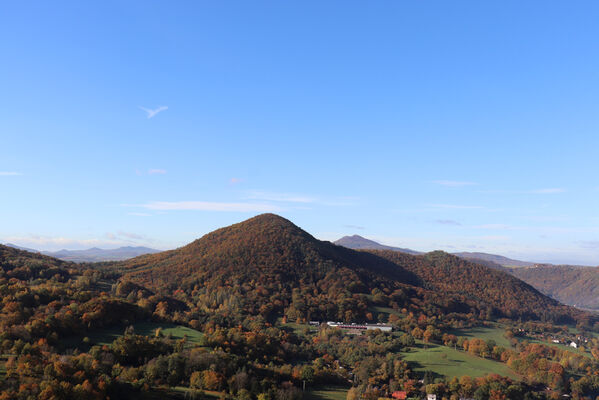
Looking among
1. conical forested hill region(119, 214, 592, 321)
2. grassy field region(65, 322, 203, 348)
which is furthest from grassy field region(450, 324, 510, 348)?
grassy field region(65, 322, 203, 348)

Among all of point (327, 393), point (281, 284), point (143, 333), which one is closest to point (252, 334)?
point (143, 333)

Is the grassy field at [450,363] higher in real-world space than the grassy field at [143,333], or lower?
lower

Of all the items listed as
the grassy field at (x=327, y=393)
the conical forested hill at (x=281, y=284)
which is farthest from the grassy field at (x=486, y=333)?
the grassy field at (x=327, y=393)

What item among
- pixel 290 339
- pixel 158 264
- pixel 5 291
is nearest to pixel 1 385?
pixel 5 291

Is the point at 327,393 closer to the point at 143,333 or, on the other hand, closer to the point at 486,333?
the point at 143,333

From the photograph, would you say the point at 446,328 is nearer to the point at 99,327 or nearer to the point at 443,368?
the point at 443,368

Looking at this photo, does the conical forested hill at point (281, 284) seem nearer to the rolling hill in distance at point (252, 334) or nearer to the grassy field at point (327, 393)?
the rolling hill in distance at point (252, 334)
